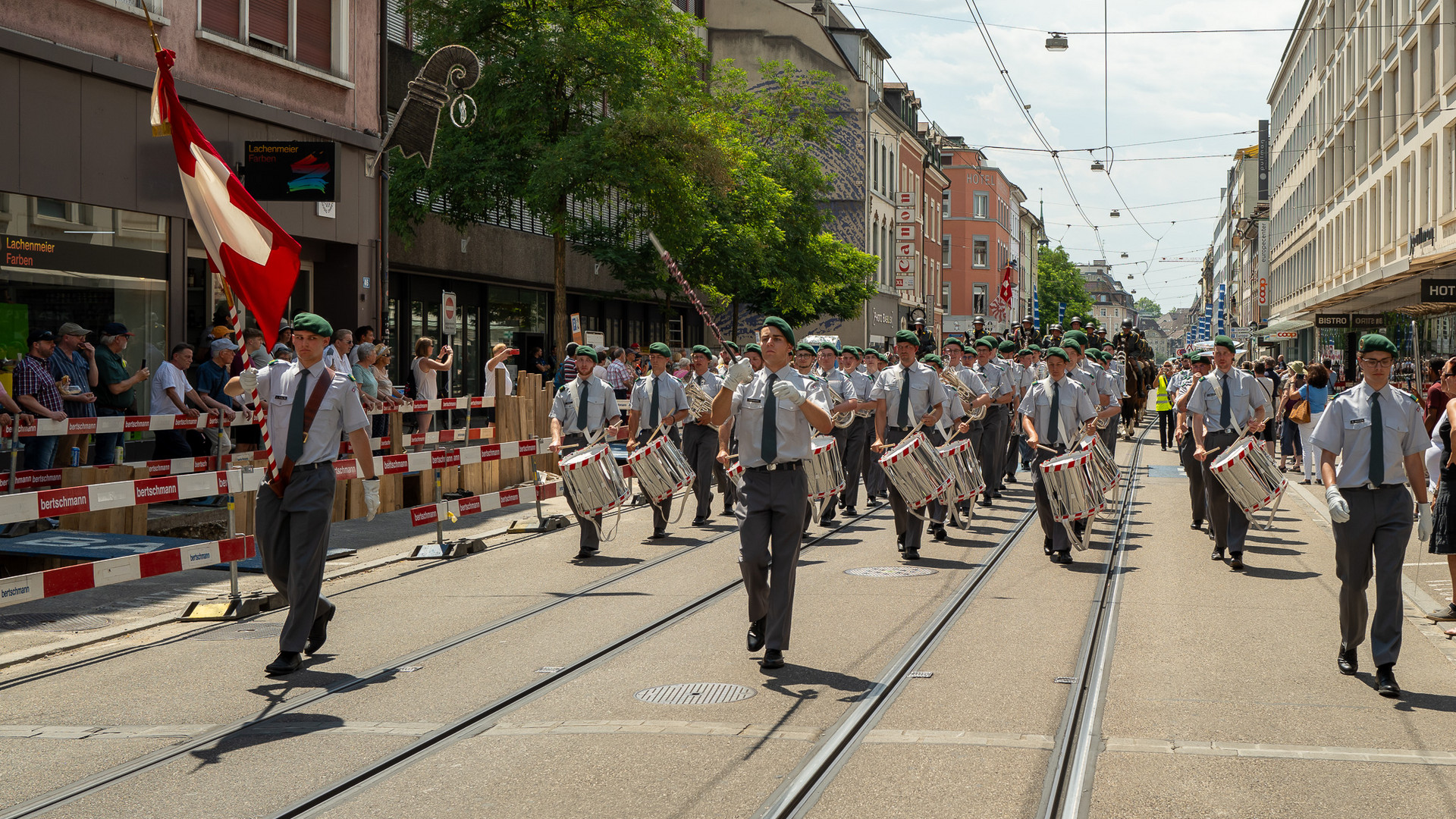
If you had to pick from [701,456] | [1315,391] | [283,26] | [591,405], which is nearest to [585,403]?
[591,405]

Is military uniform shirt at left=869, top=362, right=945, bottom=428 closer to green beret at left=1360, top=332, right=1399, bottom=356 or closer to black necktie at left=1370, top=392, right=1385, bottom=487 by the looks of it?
green beret at left=1360, top=332, right=1399, bottom=356

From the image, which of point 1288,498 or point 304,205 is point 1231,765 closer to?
point 1288,498

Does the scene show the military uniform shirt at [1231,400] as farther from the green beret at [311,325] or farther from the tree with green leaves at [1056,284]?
the tree with green leaves at [1056,284]

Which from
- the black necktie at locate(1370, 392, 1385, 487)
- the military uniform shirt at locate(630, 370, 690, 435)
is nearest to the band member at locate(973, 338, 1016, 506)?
the military uniform shirt at locate(630, 370, 690, 435)

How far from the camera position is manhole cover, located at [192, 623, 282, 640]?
8.73 m

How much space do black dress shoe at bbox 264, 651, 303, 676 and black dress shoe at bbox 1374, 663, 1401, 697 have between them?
571cm

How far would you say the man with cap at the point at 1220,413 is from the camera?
39.6ft

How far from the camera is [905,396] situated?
44.6ft

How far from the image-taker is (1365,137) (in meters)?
42.3

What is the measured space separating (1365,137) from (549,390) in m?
32.4

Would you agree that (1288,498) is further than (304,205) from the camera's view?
No

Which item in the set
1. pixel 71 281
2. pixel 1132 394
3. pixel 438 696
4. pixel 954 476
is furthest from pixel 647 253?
pixel 438 696

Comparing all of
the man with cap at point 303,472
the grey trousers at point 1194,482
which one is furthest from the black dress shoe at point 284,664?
the grey trousers at point 1194,482

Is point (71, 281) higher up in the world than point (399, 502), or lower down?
higher up
